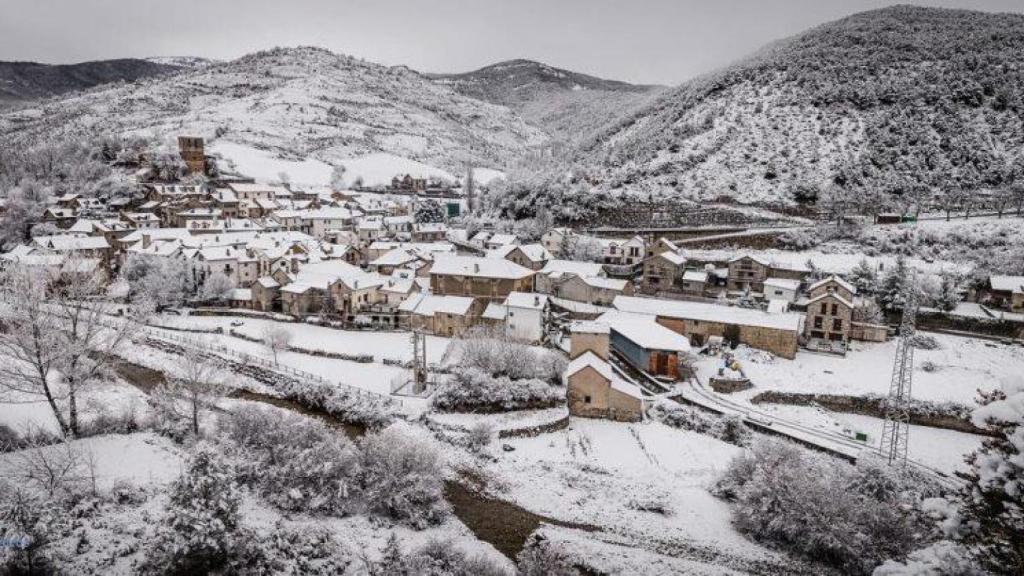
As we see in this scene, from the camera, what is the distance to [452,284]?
147 ft

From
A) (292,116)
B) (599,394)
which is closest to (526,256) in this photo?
(599,394)

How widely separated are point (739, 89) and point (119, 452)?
92999 mm

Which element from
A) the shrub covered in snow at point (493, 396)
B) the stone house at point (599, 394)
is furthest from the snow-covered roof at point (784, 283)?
the shrub covered in snow at point (493, 396)

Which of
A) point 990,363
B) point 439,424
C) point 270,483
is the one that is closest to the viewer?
point 270,483

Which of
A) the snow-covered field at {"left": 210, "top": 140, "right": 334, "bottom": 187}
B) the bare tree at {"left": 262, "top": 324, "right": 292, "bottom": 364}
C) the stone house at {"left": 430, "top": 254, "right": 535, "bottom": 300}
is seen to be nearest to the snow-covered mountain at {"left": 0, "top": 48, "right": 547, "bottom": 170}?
the snow-covered field at {"left": 210, "top": 140, "right": 334, "bottom": 187}

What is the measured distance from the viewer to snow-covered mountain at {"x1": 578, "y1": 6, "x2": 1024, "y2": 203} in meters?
66.2

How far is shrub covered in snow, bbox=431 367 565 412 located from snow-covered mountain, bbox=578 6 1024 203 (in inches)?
1836

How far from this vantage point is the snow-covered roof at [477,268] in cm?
4422

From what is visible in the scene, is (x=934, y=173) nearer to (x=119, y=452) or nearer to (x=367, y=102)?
(x=119, y=452)

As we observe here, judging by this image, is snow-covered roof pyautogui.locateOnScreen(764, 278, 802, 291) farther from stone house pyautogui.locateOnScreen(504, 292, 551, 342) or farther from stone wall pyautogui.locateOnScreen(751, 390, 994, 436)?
stone house pyautogui.locateOnScreen(504, 292, 551, 342)

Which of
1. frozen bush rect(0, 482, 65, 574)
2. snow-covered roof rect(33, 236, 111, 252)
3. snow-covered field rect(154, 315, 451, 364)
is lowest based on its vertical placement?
snow-covered field rect(154, 315, 451, 364)

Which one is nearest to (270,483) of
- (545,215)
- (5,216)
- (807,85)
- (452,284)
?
(452,284)

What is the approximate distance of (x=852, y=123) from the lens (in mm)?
74125

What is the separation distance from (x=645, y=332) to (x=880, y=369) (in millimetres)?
13926
